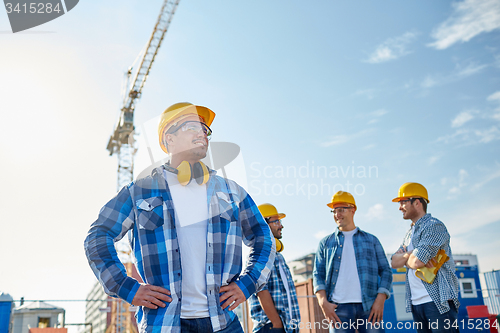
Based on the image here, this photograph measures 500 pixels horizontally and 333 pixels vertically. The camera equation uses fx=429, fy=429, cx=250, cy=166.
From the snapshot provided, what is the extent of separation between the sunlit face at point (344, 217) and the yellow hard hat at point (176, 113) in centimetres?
343

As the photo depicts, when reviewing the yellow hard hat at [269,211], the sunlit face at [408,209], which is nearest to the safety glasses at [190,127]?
the yellow hard hat at [269,211]

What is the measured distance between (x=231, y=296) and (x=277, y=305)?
7.94ft

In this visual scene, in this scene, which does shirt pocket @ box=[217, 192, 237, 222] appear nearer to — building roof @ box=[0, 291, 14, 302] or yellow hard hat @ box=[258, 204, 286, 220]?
yellow hard hat @ box=[258, 204, 286, 220]

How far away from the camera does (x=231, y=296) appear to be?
2.48 metres

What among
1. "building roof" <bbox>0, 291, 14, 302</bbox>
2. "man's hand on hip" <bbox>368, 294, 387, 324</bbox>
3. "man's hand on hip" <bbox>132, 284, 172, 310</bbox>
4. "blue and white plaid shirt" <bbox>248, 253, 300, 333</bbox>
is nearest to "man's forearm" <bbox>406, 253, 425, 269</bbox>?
"man's hand on hip" <bbox>368, 294, 387, 324</bbox>

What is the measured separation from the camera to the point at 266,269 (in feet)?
8.84

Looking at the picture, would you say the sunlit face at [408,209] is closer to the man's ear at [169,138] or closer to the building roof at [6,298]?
the man's ear at [169,138]

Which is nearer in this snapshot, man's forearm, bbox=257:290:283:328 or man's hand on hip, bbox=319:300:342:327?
man's forearm, bbox=257:290:283:328

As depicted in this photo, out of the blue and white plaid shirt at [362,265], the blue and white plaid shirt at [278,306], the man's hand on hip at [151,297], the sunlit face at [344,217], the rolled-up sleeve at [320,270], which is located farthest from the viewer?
the sunlit face at [344,217]

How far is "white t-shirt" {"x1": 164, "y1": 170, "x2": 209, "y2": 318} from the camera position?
242cm

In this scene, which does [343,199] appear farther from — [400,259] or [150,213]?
[150,213]

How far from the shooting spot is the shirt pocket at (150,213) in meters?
2.53

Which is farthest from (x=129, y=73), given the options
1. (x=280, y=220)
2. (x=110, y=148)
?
(x=280, y=220)

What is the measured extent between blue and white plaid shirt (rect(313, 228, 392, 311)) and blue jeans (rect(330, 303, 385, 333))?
0.29 ft
